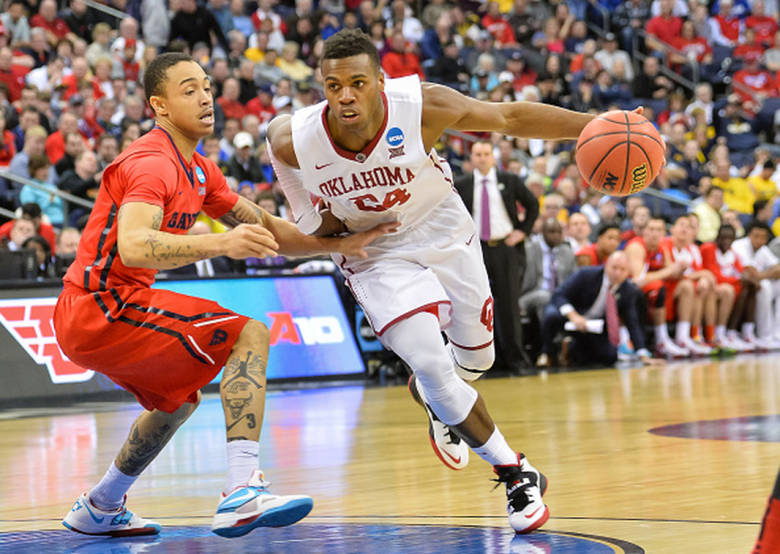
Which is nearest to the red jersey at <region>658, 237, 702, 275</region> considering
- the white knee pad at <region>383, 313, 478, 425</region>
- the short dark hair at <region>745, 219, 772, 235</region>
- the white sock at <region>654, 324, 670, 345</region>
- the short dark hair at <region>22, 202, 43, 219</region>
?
the white sock at <region>654, 324, 670, 345</region>

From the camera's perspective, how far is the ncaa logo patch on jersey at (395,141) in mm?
4547

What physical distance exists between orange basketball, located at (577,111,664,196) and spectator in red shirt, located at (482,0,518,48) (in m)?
16.1

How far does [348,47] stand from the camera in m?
4.39

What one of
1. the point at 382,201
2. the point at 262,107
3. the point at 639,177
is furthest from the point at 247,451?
the point at 262,107

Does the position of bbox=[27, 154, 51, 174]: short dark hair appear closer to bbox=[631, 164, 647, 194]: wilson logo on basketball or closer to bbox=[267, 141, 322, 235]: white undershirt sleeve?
bbox=[267, 141, 322, 235]: white undershirt sleeve

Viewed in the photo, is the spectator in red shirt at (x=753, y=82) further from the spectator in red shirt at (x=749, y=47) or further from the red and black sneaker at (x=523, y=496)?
the red and black sneaker at (x=523, y=496)

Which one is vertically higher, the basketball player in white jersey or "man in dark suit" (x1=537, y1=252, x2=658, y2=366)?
the basketball player in white jersey

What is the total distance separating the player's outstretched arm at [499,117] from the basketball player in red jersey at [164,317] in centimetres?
90

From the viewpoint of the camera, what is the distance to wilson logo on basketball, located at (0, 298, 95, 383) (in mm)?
9383

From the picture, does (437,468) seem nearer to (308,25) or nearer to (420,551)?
(420,551)

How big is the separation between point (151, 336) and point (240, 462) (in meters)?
0.57

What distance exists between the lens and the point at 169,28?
53.5ft

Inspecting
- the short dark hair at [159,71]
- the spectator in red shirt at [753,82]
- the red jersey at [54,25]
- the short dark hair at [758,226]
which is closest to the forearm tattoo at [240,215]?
the short dark hair at [159,71]

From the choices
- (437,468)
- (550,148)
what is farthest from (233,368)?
(550,148)
